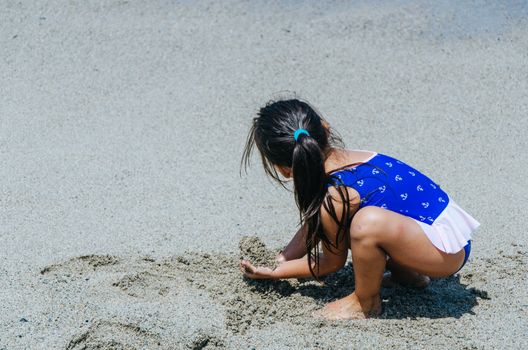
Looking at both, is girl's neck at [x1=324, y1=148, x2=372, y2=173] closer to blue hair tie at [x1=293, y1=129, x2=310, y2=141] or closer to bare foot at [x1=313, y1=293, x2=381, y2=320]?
blue hair tie at [x1=293, y1=129, x2=310, y2=141]

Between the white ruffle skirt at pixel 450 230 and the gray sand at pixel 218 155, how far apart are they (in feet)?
0.77

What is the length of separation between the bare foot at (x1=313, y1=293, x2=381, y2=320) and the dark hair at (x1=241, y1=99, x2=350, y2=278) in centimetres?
17

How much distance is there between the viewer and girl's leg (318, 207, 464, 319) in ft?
7.55

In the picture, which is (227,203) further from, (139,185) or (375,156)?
(375,156)

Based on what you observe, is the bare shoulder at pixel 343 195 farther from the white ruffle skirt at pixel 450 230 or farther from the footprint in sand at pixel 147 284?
the footprint in sand at pixel 147 284

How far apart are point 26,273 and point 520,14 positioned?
11.4 feet

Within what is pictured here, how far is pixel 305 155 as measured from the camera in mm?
2318

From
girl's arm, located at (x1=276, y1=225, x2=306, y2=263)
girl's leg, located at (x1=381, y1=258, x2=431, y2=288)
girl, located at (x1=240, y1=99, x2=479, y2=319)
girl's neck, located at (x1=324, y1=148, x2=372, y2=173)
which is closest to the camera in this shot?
girl, located at (x1=240, y1=99, x2=479, y2=319)

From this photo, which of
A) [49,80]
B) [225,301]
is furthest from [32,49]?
[225,301]

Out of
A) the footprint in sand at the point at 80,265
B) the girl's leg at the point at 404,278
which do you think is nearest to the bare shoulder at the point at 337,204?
the girl's leg at the point at 404,278

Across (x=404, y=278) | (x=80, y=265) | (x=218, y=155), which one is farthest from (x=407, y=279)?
(x=218, y=155)

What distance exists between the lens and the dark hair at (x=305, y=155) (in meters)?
2.33

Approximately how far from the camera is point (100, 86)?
4.19 m

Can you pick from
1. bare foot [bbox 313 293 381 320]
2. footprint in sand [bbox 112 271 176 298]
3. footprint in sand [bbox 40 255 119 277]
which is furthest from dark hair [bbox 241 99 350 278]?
footprint in sand [bbox 40 255 119 277]
